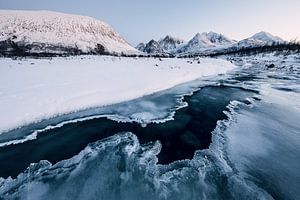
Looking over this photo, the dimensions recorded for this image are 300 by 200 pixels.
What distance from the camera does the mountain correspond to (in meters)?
94.1

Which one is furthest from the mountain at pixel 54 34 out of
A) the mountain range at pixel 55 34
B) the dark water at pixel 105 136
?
the dark water at pixel 105 136

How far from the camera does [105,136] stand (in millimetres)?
7168

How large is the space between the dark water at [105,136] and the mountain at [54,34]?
8319 centimetres

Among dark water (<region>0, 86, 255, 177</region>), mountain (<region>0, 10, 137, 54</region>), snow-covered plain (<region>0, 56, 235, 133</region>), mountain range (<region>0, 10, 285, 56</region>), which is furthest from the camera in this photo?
mountain (<region>0, 10, 137, 54</region>)

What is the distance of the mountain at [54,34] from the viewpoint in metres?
94.1

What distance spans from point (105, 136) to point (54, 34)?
117 m

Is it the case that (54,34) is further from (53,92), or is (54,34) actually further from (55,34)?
(53,92)

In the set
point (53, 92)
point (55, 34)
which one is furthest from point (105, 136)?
point (55, 34)

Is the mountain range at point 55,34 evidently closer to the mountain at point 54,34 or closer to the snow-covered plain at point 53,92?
the mountain at point 54,34


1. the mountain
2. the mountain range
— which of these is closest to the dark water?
the mountain range

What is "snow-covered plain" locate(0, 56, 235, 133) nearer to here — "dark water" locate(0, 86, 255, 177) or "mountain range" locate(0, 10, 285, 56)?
"dark water" locate(0, 86, 255, 177)

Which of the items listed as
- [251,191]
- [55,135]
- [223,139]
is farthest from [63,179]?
[223,139]

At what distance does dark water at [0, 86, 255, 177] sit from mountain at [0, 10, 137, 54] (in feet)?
273

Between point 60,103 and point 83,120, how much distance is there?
1.45 meters
